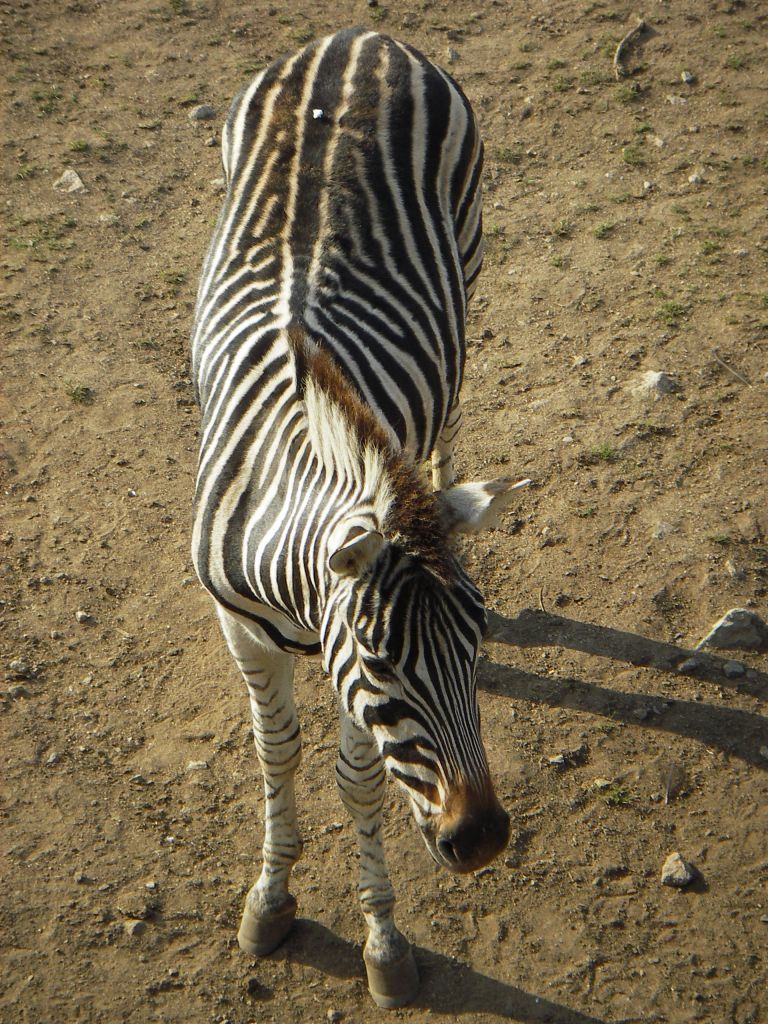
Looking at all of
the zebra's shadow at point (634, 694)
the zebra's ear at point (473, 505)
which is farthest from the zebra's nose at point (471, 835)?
the zebra's shadow at point (634, 694)

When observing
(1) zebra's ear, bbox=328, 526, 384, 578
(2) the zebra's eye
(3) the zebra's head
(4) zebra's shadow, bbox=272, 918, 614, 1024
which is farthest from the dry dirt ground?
(1) zebra's ear, bbox=328, 526, 384, 578

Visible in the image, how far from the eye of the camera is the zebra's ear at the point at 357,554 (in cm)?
283

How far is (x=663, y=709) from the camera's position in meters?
5.12

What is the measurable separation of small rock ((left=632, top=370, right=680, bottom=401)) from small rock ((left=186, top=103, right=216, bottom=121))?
16.1 ft

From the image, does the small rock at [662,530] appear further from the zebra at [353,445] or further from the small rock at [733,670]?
the zebra at [353,445]

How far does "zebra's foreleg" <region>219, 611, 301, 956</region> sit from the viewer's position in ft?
13.3

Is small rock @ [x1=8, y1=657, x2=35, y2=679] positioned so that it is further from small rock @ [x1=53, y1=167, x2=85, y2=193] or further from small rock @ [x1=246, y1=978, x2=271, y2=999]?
small rock @ [x1=53, y1=167, x2=85, y2=193]

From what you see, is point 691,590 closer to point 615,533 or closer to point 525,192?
point 615,533

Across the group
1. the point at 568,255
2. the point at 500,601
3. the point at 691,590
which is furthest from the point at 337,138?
the point at 568,255

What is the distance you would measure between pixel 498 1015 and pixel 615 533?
9.33 feet

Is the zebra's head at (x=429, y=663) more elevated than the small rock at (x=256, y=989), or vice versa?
the zebra's head at (x=429, y=663)

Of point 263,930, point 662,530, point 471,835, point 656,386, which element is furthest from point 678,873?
point 656,386

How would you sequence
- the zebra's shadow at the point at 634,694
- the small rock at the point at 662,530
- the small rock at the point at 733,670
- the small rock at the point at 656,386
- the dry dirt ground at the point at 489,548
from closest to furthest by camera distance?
1. the dry dirt ground at the point at 489,548
2. the zebra's shadow at the point at 634,694
3. the small rock at the point at 733,670
4. the small rock at the point at 662,530
5. the small rock at the point at 656,386

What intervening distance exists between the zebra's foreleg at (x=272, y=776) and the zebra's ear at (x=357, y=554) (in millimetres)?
1140
